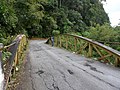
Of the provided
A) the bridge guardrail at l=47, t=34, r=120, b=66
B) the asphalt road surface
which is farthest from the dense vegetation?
the asphalt road surface

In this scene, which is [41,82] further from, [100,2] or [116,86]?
[100,2]

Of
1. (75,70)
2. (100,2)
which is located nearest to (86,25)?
(100,2)

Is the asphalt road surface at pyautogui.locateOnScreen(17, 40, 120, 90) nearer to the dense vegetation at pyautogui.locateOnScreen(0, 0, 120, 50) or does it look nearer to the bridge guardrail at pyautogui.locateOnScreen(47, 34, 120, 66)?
the bridge guardrail at pyautogui.locateOnScreen(47, 34, 120, 66)

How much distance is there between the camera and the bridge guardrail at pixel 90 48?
9.38 m

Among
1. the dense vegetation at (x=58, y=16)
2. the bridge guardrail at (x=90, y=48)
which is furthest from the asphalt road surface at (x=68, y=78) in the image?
the dense vegetation at (x=58, y=16)

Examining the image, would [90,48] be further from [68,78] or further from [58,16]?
[58,16]

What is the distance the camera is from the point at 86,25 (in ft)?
151

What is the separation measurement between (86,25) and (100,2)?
25.3ft

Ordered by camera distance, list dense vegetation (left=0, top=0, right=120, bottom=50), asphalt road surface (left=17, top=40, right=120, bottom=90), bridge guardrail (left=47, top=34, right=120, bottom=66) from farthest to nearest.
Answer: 1. dense vegetation (left=0, top=0, right=120, bottom=50)
2. bridge guardrail (left=47, top=34, right=120, bottom=66)
3. asphalt road surface (left=17, top=40, right=120, bottom=90)

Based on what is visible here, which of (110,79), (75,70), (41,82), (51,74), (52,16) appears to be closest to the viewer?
(41,82)

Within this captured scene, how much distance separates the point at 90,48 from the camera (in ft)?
37.3

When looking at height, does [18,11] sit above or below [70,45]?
above

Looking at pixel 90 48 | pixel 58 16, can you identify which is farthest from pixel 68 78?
pixel 58 16

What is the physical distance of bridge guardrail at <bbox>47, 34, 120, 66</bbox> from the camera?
9.38 m
